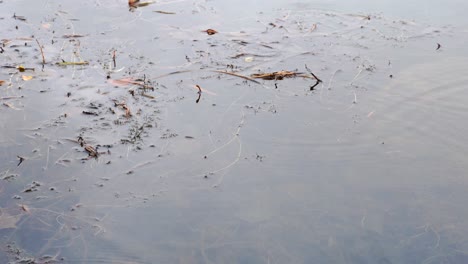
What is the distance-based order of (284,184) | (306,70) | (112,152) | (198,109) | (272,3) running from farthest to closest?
(272,3), (306,70), (198,109), (112,152), (284,184)

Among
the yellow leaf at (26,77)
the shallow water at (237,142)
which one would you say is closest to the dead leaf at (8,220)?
the shallow water at (237,142)

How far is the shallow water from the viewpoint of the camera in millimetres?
2324

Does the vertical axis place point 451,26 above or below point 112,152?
above

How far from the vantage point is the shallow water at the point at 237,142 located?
7.63ft

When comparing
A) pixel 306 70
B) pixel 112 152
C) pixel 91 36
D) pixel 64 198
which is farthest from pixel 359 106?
pixel 91 36

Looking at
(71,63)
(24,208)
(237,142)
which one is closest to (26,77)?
(71,63)

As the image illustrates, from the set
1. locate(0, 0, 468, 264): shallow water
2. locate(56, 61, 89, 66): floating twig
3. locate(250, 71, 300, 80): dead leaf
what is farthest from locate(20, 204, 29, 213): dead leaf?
locate(250, 71, 300, 80): dead leaf

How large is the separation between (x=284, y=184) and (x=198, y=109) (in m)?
0.95

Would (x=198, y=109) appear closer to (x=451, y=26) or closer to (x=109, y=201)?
(x=109, y=201)

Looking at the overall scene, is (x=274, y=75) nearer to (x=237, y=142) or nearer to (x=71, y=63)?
(x=237, y=142)

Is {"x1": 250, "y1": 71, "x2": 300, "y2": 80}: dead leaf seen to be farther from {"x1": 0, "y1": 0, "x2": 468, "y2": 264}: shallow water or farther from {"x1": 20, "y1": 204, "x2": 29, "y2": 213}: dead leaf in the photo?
{"x1": 20, "y1": 204, "x2": 29, "y2": 213}: dead leaf

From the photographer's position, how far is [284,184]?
2.68m

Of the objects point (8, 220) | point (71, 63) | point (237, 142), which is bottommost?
point (8, 220)

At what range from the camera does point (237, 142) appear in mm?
2996
